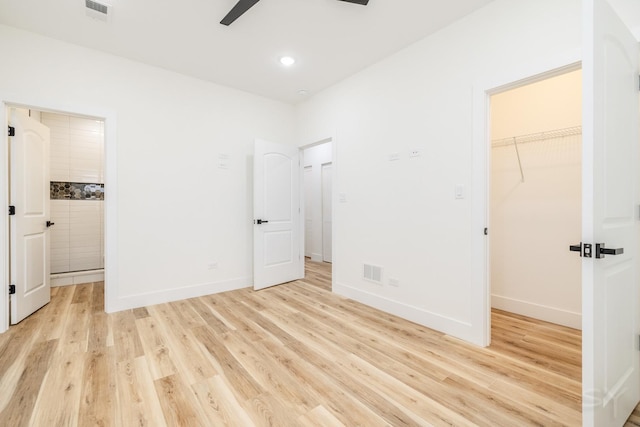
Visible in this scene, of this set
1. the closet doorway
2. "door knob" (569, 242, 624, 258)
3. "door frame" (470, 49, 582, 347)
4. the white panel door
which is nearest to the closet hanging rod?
"door frame" (470, 49, 582, 347)

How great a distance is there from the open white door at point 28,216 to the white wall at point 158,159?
0.24 metres

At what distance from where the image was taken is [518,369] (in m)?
1.99

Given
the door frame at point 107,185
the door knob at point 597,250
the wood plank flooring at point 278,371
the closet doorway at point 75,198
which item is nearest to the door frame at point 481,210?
the wood plank flooring at point 278,371

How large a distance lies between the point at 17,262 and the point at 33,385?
1.66m

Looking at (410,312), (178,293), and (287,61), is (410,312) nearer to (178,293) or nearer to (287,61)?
(178,293)

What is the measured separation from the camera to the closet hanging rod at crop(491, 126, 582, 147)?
8.92ft

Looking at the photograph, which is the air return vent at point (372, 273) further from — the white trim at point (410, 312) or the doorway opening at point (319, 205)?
the doorway opening at point (319, 205)

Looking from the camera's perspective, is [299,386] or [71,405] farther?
[299,386]

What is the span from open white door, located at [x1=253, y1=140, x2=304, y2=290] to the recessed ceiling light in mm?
1090

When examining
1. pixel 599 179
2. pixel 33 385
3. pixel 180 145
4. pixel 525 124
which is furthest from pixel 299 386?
pixel 525 124

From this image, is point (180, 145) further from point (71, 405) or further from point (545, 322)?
point (545, 322)

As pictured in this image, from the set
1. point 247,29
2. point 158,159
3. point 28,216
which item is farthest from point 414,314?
point 28,216

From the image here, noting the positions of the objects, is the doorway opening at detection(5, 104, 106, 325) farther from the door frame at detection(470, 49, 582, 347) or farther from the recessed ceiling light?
the door frame at detection(470, 49, 582, 347)

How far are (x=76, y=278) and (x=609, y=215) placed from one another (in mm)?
5955
